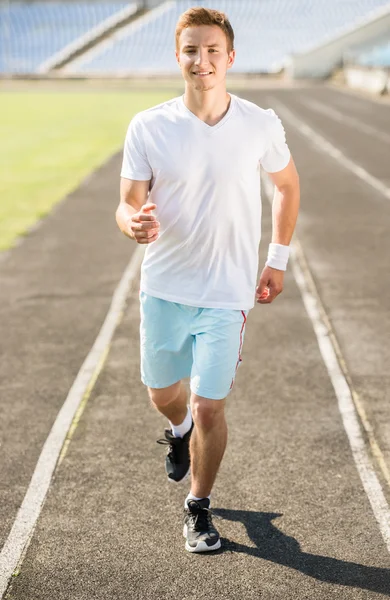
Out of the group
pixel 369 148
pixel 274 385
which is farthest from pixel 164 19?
pixel 274 385

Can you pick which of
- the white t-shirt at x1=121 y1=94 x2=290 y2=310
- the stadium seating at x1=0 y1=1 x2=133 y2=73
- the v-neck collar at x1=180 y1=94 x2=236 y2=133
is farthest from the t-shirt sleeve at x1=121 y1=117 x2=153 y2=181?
the stadium seating at x1=0 y1=1 x2=133 y2=73

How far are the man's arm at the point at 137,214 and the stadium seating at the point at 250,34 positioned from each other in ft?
242

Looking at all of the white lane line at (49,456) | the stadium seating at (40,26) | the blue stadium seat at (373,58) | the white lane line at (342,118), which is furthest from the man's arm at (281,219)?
the stadium seating at (40,26)

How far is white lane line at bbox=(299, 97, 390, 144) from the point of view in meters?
28.2

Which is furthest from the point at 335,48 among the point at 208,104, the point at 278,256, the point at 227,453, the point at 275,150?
the point at 208,104

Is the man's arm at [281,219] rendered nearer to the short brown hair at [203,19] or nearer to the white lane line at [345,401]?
the short brown hair at [203,19]

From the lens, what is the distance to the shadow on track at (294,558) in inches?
158

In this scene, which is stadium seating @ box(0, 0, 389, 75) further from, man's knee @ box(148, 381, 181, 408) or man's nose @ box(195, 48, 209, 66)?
man's nose @ box(195, 48, 209, 66)

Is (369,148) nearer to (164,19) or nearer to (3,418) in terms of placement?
(3,418)

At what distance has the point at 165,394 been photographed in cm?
466

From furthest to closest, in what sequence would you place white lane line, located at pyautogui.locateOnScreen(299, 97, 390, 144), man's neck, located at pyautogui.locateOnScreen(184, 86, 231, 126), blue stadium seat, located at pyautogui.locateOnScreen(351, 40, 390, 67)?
blue stadium seat, located at pyautogui.locateOnScreen(351, 40, 390, 67)
white lane line, located at pyautogui.locateOnScreen(299, 97, 390, 144)
man's neck, located at pyautogui.locateOnScreen(184, 86, 231, 126)

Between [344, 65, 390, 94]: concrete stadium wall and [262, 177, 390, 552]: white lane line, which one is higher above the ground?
[262, 177, 390, 552]: white lane line

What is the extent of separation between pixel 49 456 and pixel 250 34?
8221 cm

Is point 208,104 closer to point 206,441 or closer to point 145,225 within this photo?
point 145,225
